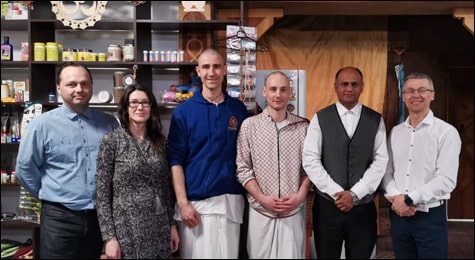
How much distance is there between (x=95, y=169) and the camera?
6.98 ft

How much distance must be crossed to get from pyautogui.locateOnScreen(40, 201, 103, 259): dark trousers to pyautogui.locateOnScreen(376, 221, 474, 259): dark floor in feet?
8.70

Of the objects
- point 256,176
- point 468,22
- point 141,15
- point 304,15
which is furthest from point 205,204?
point 468,22

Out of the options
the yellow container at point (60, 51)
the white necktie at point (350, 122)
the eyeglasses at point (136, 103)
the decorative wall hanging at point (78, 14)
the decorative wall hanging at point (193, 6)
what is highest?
the decorative wall hanging at point (193, 6)

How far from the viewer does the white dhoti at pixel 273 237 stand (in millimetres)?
2260

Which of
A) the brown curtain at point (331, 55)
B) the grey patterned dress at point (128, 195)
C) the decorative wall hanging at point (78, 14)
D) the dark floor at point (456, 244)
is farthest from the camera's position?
the brown curtain at point (331, 55)

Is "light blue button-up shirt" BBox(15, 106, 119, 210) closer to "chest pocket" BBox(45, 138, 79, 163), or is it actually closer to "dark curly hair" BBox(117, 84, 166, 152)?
"chest pocket" BBox(45, 138, 79, 163)

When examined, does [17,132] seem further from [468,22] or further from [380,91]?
[468,22]

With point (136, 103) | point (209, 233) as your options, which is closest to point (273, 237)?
point (209, 233)

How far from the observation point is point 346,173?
228 cm

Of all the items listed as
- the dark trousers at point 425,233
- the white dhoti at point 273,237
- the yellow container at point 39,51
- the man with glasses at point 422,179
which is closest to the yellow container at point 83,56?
the yellow container at point 39,51

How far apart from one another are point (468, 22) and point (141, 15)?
264 cm

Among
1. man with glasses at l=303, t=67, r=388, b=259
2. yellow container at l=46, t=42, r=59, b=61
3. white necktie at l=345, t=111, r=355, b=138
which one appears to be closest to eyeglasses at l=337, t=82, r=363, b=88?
man with glasses at l=303, t=67, r=388, b=259

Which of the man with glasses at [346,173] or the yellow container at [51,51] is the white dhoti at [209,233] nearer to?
the man with glasses at [346,173]

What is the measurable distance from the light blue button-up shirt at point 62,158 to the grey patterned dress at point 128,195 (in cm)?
12
